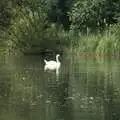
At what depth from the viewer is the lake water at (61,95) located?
1274cm

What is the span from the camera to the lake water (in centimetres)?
1274

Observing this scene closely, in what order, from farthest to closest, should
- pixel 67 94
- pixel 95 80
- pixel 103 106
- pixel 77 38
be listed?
pixel 77 38
pixel 95 80
pixel 67 94
pixel 103 106

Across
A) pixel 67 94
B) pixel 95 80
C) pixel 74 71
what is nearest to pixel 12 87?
pixel 67 94

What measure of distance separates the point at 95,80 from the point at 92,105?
6284mm

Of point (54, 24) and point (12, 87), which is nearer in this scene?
point (12, 87)

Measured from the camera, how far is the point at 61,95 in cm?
1588

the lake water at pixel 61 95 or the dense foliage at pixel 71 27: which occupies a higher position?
the dense foliage at pixel 71 27

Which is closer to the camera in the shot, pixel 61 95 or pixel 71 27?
pixel 61 95

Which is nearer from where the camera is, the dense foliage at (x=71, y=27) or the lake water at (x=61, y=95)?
the lake water at (x=61, y=95)

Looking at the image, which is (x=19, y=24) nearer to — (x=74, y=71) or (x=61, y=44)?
(x=61, y=44)

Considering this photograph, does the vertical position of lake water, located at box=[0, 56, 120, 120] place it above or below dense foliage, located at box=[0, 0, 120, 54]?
below

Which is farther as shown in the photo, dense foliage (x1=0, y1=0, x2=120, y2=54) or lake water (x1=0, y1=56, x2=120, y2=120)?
dense foliage (x1=0, y1=0, x2=120, y2=54)

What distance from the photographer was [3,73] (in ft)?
75.5

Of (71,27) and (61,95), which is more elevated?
(71,27)
